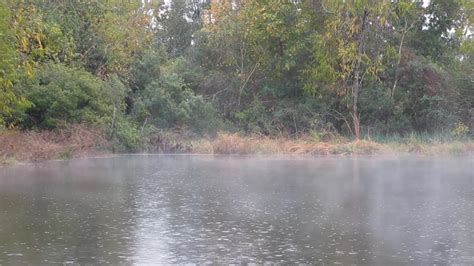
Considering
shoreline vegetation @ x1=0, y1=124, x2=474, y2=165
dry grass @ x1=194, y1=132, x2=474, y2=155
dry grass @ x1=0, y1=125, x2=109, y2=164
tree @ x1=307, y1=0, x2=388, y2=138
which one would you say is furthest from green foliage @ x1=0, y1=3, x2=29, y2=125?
tree @ x1=307, y1=0, x2=388, y2=138

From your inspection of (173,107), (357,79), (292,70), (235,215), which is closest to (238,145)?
(173,107)

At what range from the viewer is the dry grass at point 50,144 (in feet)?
77.2

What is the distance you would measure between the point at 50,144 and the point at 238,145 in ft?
26.8

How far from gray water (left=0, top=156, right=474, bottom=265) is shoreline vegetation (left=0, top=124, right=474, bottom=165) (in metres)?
3.30

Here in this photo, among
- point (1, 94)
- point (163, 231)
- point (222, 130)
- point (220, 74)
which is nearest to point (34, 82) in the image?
point (1, 94)

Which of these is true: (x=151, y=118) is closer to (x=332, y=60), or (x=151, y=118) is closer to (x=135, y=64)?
(x=135, y=64)

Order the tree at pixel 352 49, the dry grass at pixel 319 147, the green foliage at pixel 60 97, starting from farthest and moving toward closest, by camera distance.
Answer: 1. the tree at pixel 352 49
2. the dry grass at pixel 319 147
3. the green foliage at pixel 60 97

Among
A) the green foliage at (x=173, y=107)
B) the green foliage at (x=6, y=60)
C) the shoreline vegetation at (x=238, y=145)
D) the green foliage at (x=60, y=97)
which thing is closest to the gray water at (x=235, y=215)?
the green foliage at (x=6, y=60)

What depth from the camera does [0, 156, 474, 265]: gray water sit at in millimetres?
9680

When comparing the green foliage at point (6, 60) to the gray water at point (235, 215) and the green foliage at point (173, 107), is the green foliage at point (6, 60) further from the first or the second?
the green foliage at point (173, 107)

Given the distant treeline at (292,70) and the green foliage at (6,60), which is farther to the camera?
the distant treeline at (292,70)

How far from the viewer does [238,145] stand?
2992 cm

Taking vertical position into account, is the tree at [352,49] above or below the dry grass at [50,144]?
above

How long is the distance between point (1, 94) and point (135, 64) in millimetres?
14717
